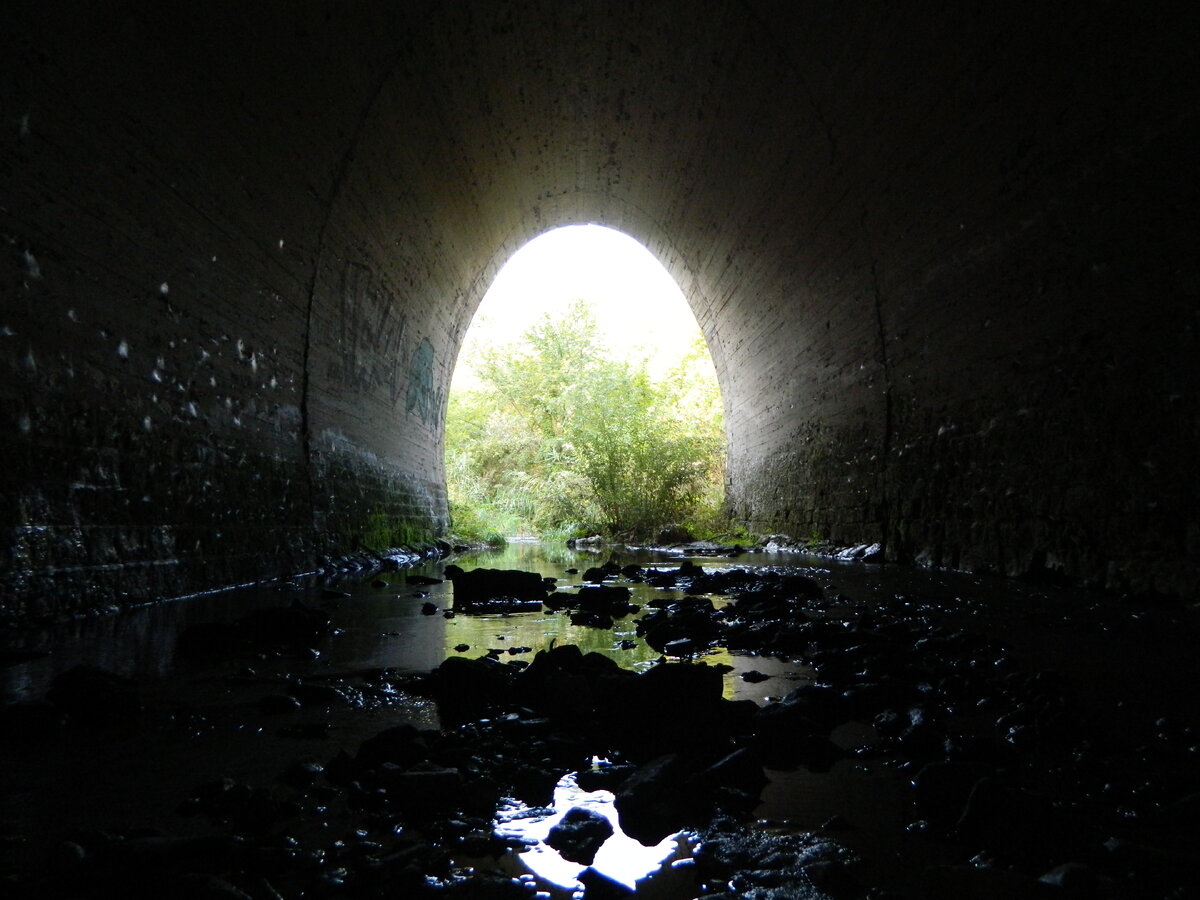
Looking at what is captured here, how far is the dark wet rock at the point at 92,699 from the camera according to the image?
178 cm

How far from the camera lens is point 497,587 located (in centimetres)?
426

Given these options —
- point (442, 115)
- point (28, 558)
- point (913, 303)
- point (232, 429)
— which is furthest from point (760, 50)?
point (28, 558)

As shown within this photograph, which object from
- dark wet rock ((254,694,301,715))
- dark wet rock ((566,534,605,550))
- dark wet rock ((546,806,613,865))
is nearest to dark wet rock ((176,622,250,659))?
dark wet rock ((254,694,301,715))

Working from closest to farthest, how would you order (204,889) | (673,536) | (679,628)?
(204,889), (679,628), (673,536)

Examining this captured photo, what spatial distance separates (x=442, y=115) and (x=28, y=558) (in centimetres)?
565

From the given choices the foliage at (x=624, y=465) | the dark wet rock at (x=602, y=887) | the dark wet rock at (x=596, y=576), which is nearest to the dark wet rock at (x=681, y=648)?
the dark wet rock at (x=602, y=887)

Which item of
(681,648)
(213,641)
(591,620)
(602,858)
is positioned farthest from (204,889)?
(591,620)

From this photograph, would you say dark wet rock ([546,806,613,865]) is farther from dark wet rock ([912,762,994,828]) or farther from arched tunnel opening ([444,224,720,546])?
arched tunnel opening ([444,224,720,546])

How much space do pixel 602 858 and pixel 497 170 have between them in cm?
928

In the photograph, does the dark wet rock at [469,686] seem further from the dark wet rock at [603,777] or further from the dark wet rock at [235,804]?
the dark wet rock at [235,804]

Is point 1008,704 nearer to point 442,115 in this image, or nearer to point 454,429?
point 442,115

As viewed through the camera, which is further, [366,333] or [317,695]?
[366,333]

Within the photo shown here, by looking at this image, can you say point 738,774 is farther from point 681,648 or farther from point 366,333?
point 366,333

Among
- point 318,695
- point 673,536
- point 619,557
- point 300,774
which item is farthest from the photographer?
point 673,536
